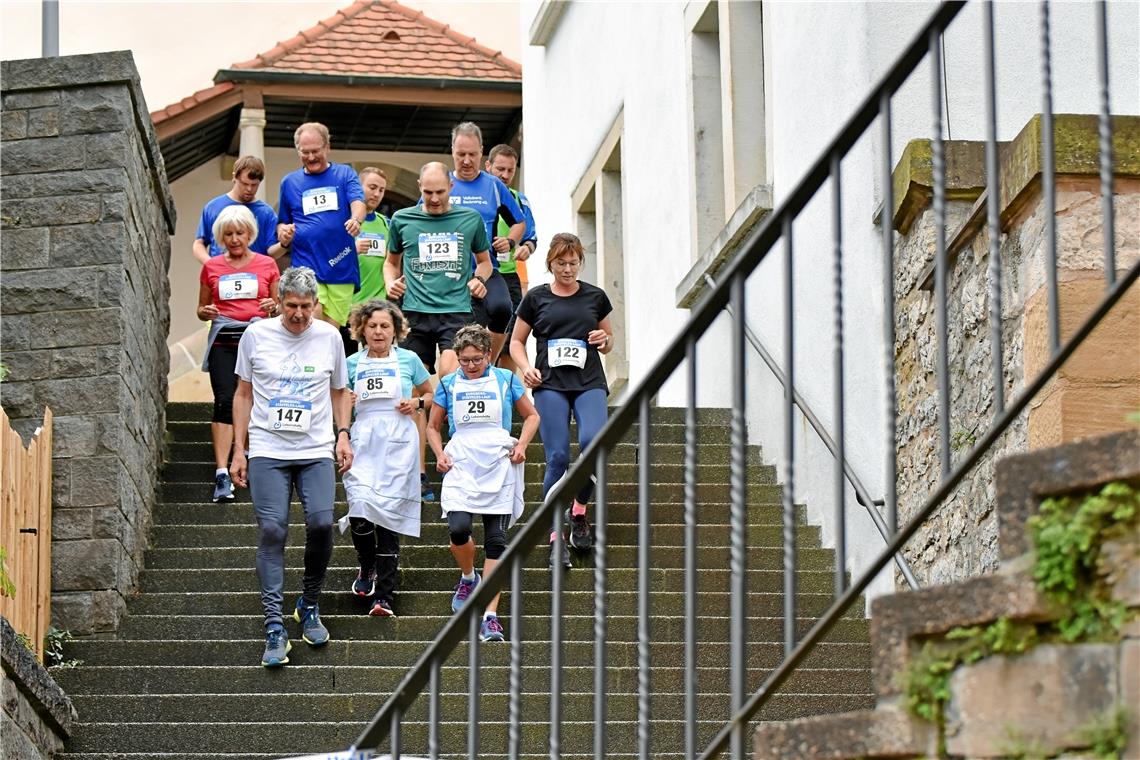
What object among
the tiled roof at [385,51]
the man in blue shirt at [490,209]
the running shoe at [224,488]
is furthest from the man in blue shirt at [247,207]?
the tiled roof at [385,51]

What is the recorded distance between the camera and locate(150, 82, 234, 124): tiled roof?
Result: 22219mm

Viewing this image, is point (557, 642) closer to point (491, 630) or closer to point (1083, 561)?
point (1083, 561)

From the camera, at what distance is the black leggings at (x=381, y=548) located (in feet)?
30.3

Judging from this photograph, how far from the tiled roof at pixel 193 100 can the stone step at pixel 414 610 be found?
1321cm

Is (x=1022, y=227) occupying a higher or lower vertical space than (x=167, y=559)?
higher

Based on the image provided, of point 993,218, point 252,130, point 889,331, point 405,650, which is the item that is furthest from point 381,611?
point 252,130

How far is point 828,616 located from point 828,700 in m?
3.81

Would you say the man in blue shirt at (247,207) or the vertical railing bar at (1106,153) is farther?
the man in blue shirt at (247,207)

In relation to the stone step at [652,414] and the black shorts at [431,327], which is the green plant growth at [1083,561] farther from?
the stone step at [652,414]

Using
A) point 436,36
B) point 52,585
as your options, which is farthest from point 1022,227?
point 436,36

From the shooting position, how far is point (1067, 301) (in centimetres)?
677

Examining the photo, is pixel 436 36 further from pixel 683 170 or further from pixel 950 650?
pixel 950 650

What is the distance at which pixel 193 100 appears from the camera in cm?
2266

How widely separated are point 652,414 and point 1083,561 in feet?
25.3
